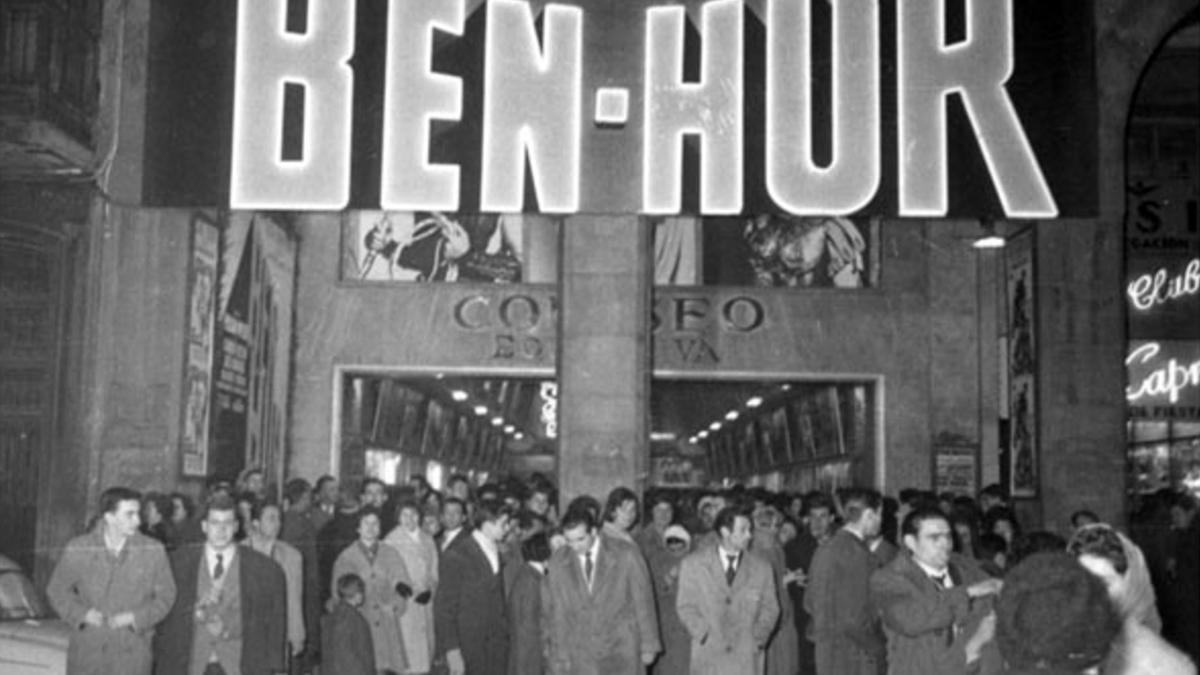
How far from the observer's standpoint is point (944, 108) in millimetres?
12938

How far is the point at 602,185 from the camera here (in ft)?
42.8

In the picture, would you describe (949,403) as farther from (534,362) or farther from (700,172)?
(700,172)

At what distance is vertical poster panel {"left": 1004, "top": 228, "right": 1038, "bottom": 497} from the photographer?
14.3 metres

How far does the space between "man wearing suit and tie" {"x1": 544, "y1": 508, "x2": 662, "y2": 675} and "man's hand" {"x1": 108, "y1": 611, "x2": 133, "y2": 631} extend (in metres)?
2.72

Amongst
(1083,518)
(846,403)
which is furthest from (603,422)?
(846,403)

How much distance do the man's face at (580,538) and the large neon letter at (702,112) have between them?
135 inches

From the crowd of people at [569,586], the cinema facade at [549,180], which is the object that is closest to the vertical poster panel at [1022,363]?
the cinema facade at [549,180]

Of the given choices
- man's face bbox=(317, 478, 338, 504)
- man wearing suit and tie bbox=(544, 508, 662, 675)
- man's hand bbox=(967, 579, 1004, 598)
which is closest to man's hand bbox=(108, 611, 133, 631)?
man wearing suit and tie bbox=(544, 508, 662, 675)

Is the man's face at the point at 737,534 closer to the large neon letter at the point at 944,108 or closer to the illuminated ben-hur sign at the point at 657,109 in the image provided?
the illuminated ben-hur sign at the point at 657,109

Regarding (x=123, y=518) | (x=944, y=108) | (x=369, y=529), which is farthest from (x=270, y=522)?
(x=944, y=108)

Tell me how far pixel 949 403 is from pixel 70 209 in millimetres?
12933

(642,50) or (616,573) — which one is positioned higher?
(642,50)

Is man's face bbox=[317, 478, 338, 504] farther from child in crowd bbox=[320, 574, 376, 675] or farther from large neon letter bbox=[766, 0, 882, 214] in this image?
large neon letter bbox=[766, 0, 882, 214]

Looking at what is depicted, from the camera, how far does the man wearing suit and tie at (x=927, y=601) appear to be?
27.8 feet
